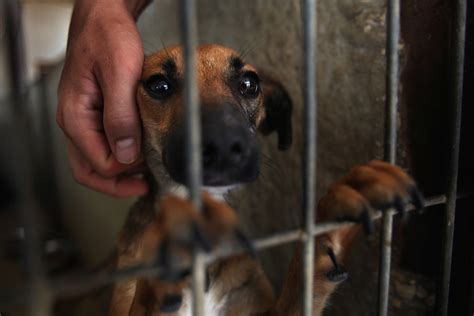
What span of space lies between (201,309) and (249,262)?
893 mm

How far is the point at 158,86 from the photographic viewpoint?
1.66 metres

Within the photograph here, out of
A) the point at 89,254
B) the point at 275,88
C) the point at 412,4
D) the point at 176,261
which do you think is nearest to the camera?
the point at 176,261

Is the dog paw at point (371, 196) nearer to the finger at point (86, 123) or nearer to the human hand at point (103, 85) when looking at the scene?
the human hand at point (103, 85)

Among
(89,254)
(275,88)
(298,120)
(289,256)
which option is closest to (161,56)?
(275,88)

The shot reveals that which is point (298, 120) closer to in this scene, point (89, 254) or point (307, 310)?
point (307, 310)

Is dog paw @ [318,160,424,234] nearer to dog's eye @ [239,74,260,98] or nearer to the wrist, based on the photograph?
dog's eye @ [239,74,260,98]

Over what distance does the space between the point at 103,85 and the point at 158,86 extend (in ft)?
0.75

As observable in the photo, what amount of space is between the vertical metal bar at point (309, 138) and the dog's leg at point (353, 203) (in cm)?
12

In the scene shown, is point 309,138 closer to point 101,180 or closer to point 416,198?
point 416,198

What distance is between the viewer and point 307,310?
970 millimetres

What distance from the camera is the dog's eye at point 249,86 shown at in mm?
1772

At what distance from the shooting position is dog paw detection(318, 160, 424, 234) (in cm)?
101

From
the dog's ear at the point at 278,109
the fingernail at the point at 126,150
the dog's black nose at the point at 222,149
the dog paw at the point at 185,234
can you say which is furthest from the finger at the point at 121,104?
the dog paw at the point at 185,234

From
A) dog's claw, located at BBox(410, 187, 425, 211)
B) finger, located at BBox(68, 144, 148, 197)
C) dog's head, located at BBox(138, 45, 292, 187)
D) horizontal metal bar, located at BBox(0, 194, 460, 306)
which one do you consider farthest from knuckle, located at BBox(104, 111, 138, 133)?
dog's claw, located at BBox(410, 187, 425, 211)
